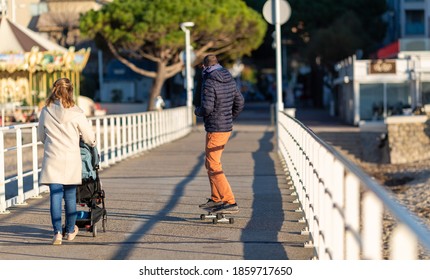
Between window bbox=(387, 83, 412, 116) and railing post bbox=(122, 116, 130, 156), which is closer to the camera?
railing post bbox=(122, 116, 130, 156)

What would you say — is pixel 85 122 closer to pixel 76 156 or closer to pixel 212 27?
pixel 76 156

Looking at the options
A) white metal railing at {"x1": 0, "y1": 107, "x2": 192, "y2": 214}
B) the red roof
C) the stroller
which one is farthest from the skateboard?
the red roof

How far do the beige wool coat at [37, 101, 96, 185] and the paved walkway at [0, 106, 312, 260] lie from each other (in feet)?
2.15

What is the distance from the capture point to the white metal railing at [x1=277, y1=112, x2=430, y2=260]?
463 centimetres

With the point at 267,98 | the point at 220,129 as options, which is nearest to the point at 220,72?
the point at 220,129

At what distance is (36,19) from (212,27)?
35.4 metres

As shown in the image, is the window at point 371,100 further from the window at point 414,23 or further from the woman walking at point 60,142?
the woman walking at point 60,142

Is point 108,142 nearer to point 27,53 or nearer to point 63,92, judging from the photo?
point 27,53

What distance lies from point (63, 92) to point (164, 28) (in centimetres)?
4846

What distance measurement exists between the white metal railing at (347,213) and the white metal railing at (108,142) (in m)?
4.63

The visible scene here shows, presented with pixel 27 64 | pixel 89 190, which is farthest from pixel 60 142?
pixel 27 64

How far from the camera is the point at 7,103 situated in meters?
49.0

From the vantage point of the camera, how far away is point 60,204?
10523 mm

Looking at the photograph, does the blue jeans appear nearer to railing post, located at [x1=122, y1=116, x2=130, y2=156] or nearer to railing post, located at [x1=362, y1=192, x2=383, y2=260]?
railing post, located at [x1=362, y1=192, x2=383, y2=260]
